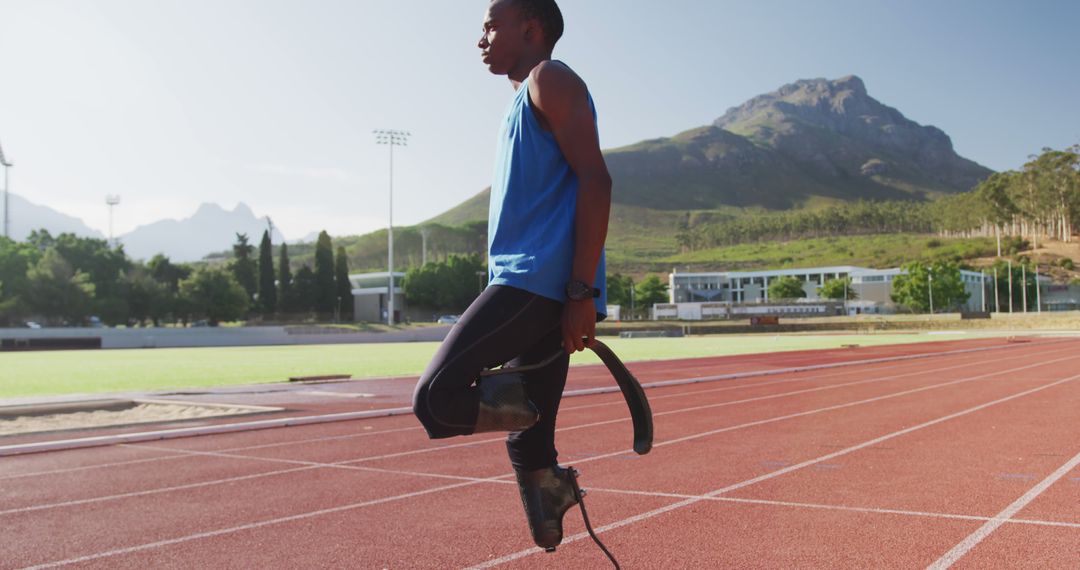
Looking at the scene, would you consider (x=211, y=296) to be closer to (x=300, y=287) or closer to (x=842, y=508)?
(x=300, y=287)

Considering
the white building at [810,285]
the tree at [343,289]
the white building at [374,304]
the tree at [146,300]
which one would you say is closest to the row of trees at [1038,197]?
the white building at [810,285]

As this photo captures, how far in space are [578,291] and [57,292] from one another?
269 feet

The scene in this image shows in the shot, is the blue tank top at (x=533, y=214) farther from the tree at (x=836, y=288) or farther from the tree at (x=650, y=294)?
the tree at (x=650, y=294)

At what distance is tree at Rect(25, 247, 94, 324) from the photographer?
72.3 meters

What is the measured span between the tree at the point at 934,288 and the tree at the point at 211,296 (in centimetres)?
7638

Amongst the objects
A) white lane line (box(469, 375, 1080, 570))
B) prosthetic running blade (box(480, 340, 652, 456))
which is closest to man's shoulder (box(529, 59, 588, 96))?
prosthetic running blade (box(480, 340, 652, 456))

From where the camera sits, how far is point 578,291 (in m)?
2.38

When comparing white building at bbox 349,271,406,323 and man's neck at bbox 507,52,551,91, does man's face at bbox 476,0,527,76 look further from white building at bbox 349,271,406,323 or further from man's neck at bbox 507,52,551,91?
white building at bbox 349,271,406,323

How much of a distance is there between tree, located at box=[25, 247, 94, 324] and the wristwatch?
8181 cm

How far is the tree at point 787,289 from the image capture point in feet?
403

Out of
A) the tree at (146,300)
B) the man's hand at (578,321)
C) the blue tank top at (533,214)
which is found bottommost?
the man's hand at (578,321)

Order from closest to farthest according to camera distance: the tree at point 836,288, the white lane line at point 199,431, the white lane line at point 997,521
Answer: the white lane line at point 997,521, the white lane line at point 199,431, the tree at point 836,288

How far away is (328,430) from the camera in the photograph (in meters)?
9.89

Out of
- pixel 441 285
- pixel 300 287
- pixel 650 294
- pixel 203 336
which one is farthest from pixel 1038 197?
pixel 203 336
